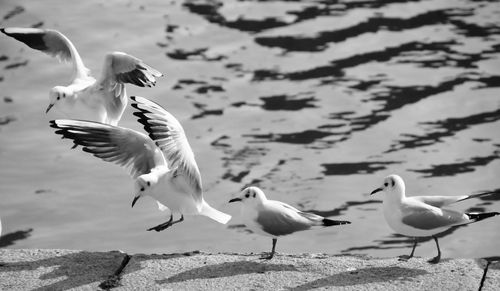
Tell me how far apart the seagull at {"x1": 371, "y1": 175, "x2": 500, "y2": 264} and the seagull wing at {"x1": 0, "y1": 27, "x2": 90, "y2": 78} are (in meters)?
3.72

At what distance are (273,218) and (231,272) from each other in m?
0.54

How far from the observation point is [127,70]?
8.80m

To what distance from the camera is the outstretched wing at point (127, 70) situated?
874 centimetres

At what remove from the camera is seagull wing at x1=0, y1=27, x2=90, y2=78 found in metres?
9.69

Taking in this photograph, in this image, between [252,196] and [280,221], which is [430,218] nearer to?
[280,221]

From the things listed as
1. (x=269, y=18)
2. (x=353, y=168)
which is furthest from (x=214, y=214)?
(x=269, y=18)

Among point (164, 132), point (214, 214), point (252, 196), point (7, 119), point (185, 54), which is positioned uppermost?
point (164, 132)

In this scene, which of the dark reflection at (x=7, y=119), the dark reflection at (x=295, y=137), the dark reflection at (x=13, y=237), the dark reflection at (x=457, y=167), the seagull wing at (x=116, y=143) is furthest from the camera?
the dark reflection at (x=7, y=119)

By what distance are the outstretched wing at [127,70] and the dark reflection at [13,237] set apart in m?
1.94

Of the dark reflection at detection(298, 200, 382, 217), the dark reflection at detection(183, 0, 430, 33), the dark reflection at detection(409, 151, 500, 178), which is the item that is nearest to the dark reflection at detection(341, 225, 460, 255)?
the dark reflection at detection(298, 200, 382, 217)

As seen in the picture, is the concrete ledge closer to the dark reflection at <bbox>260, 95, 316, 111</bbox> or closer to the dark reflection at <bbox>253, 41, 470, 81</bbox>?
the dark reflection at <bbox>260, 95, 316, 111</bbox>

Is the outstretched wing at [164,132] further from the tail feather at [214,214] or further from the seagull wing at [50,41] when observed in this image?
the seagull wing at [50,41]

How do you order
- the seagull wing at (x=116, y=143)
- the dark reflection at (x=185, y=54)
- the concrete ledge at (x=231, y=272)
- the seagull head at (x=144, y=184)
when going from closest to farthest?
1. the concrete ledge at (x=231, y=272)
2. the seagull head at (x=144, y=184)
3. the seagull wing at (x=116, y=143)
4. the dark reflection at (x=185, y=54)

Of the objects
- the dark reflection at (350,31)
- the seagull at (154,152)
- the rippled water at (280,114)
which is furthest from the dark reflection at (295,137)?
the seagull at (154,152)
